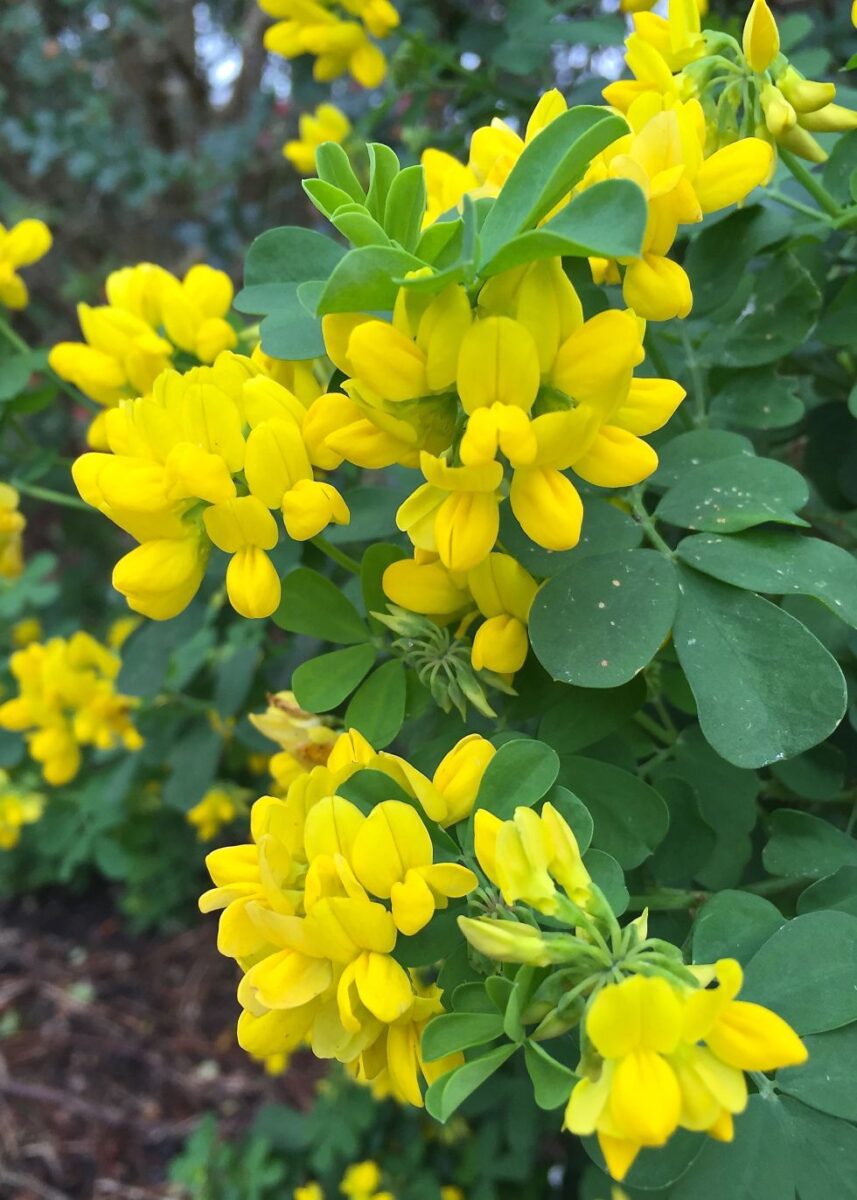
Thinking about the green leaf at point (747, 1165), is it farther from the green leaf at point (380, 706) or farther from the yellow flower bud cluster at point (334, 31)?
the yellow flower bud cluster at point (334, 31)

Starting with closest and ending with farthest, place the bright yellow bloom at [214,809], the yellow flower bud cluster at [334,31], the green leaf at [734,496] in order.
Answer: the green leaf at [734,496] → the yellow flower bud cluster at [334,31] → the bright yellow bloom at [214,809]

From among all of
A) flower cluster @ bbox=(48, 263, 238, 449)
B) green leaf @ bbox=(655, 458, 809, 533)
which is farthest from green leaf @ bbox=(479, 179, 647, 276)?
flower cluster @ bbox=(48, 263, 238, 449)

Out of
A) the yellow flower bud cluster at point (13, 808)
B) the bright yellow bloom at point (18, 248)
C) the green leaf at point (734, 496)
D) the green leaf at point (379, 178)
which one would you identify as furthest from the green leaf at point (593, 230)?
the yellow flower bud cluster at point (13, 808)

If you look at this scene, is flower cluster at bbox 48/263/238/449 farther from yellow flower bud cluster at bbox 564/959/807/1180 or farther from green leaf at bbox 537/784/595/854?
yellow flower bud cluster at bbox 564/959/807/1180

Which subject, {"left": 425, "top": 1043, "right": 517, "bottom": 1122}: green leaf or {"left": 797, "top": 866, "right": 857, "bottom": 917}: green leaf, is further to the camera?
{"left": 797, "top": 866, "right": 857, "bottom": 917}: green leaf

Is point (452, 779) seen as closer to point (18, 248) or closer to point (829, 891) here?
point (829, 891)

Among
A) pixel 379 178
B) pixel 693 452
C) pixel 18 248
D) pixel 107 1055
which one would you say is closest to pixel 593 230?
pixel 379 178

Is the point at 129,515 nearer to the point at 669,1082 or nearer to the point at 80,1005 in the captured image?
the point at 669,1082
